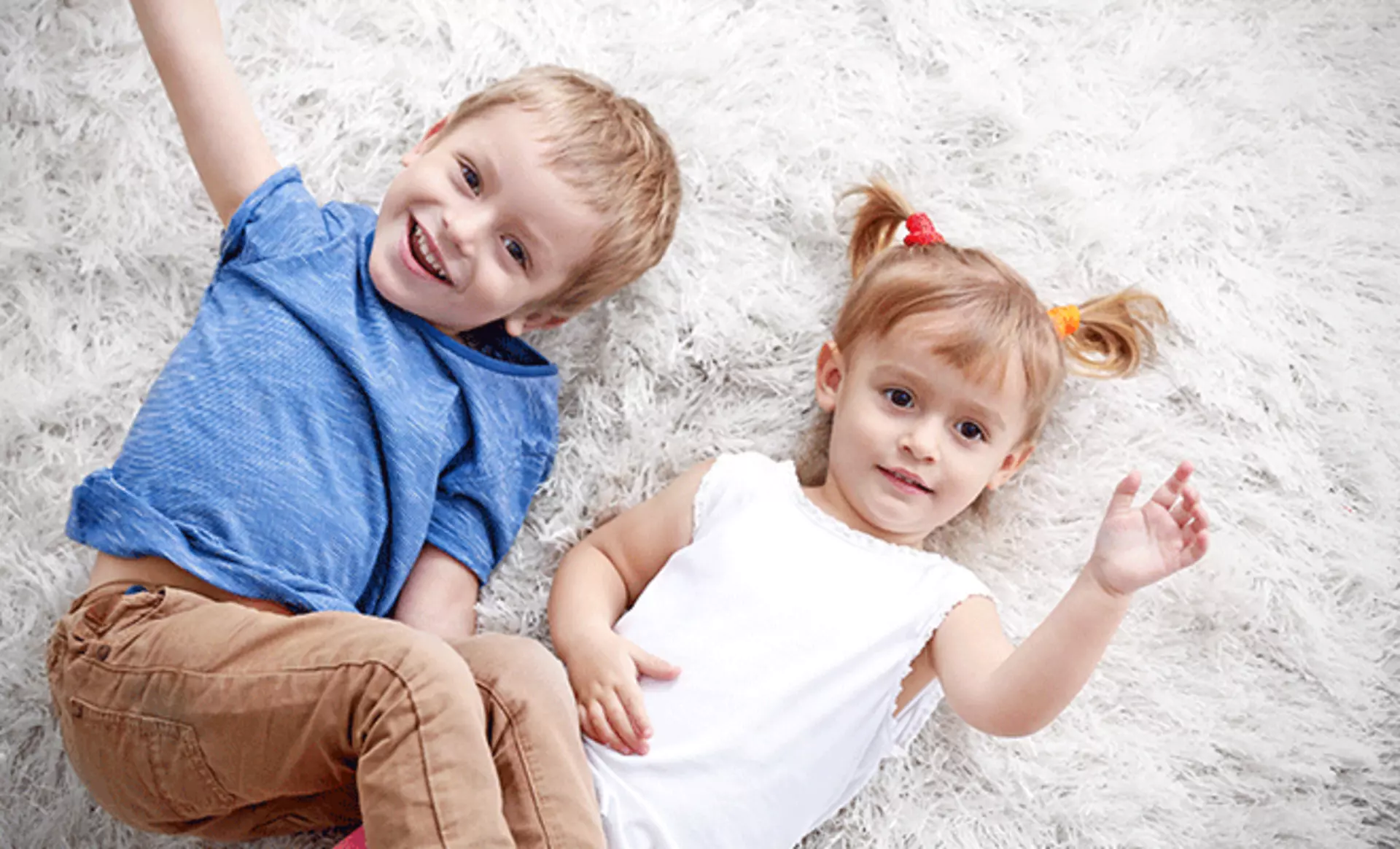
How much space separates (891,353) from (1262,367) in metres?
0.61

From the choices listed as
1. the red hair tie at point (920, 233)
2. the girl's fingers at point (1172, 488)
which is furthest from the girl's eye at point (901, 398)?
the girl's fingers at point (1172, 488)

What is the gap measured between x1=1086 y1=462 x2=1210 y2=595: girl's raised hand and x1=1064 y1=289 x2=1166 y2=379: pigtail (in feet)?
1.34

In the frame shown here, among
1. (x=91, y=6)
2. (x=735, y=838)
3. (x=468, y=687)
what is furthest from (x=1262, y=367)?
(x=91, y=6)

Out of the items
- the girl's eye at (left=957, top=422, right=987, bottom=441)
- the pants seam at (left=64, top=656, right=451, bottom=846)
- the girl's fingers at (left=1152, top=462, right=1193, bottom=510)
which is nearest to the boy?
the pants seam at (left=64, top=656, right=451, bottom=846)

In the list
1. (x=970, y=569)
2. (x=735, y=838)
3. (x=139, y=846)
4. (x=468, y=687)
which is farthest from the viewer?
(x=970, y=569)

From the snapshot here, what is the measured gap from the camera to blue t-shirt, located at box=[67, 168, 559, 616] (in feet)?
4.47

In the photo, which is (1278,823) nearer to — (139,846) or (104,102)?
(139,846)

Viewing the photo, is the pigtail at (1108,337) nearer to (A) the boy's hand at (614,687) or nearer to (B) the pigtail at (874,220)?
(B) the pigtail at (874,220)

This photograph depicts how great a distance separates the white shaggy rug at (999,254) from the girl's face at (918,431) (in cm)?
18

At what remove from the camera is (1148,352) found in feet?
5.42

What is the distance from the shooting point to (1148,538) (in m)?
1.22

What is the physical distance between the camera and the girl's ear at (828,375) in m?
1.59

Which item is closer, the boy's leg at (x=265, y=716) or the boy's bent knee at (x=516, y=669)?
the boy's leg at (x=265, y=716)

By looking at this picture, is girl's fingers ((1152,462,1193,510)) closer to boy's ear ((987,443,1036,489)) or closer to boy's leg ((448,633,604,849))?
boy's ear ((987,443,1036,489))
